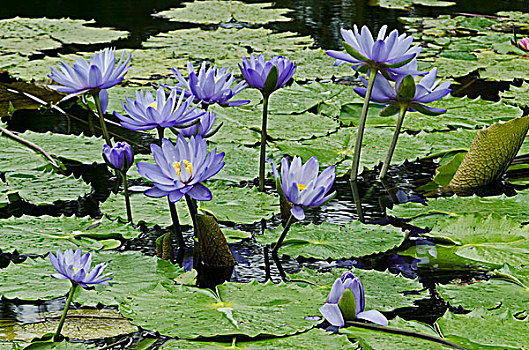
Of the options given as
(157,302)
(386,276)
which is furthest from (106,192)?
(386,276)

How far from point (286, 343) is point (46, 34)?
3.06 metres

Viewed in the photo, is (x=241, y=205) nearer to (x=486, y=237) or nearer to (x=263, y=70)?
(x=263, y=70)

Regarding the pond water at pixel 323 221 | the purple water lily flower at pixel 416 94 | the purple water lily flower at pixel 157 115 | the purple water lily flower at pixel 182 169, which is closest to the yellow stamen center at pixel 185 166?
the purple water lily flower at pixel 182 169

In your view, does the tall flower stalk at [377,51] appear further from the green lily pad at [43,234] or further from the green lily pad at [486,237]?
the green lily pad at [43,234]

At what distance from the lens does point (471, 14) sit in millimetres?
4137

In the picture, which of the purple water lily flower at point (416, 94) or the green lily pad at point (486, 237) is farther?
the purple water lily flower at point (416, 94)

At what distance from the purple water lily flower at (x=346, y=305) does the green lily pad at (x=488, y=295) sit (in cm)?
20

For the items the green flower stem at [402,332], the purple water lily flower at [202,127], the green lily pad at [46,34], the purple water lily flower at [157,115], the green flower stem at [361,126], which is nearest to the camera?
the green flower stem at [402,332]

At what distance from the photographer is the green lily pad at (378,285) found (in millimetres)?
998

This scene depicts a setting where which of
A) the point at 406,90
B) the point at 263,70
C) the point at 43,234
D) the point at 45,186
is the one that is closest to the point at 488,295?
the point at 406,90

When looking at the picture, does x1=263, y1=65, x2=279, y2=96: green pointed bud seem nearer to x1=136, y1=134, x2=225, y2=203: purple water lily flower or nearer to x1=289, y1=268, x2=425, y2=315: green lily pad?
x1=136, y1=134, x2=225, y2=203: purple water lily flower

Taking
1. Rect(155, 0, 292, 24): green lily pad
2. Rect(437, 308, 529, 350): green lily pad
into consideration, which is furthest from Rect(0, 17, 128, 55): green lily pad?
Rect(437, 308, 529, 350): green lily pad

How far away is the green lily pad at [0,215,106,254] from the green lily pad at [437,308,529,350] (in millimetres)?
668

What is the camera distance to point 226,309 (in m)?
0.94
